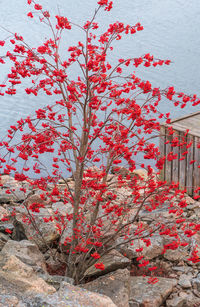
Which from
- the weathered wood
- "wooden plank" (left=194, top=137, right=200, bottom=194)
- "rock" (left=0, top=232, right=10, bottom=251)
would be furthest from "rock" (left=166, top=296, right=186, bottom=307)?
"wooden plank" (left=194, top=137, right=200, bottom=194)

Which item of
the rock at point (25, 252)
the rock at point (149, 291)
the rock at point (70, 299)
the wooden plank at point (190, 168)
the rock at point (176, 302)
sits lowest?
the rock at point (176, 302)

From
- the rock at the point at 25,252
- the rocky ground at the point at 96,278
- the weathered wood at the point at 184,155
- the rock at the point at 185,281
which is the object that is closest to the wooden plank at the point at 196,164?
the weathered wood at the point at 184,155

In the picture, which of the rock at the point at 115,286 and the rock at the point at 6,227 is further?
the rock at the point at 6,227

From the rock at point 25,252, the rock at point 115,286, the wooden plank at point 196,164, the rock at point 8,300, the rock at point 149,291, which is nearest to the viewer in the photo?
the rock at point 8,300

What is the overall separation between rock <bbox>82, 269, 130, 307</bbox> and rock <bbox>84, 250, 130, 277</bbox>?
14cm

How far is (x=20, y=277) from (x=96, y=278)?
2.17 m

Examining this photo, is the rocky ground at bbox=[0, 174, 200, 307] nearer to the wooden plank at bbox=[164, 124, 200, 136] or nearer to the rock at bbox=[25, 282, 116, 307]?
the rock at bbox=[25, 282, 116, 307]

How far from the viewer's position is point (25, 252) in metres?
5.93

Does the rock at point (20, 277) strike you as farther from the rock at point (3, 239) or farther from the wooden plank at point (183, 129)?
the wooden plank at point (183, 129)

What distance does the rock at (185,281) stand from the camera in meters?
6.32

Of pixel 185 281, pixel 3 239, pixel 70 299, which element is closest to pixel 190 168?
pixel 185 281

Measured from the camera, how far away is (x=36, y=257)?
6227 mm

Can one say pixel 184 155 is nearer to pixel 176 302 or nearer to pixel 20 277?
pixel 176 302

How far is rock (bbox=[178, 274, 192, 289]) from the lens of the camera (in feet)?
20.7
